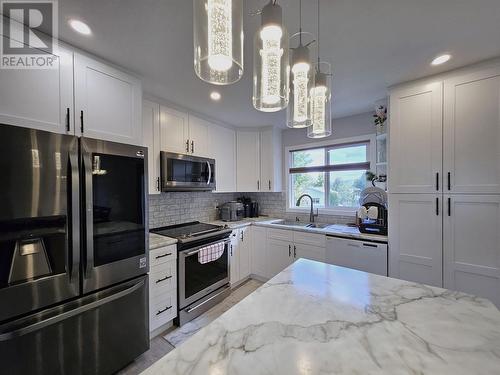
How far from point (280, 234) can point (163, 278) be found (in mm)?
1588

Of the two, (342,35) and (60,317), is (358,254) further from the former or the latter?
(60,317)

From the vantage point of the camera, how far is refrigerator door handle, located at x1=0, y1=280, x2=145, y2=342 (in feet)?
3.69

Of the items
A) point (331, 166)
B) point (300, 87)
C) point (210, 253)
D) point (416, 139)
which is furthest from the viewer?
point (331, 166)

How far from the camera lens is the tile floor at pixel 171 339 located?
5.47 feet

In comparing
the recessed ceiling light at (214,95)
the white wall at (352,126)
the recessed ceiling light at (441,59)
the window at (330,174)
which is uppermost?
the recessed ceiling light at (441,59)

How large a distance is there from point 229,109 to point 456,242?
2648 millimetres

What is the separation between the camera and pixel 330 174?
3293mm

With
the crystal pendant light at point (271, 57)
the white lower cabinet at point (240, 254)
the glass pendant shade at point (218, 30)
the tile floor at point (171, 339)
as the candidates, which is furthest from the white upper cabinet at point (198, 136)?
the glass pendant shade at point (218, 30)

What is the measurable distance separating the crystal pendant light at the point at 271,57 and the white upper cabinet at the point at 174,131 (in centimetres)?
189

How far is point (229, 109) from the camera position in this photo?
2.73 m

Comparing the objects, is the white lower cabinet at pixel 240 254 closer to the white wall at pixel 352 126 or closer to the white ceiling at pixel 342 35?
the white wall at pixel 352 126

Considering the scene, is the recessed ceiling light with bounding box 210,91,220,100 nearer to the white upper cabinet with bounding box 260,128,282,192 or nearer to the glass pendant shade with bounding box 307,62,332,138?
the white upper cabinet with bounding box 260,128,282,192

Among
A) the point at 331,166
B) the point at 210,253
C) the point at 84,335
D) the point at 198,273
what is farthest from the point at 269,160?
the point at 84,335

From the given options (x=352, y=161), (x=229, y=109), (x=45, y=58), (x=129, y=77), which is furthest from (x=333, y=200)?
(x=45, y=58)
